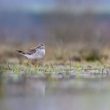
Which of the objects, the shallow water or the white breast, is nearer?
the shallow water

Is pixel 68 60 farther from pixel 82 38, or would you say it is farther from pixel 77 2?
pixel 77 2

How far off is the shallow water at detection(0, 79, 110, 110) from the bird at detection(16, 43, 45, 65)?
5.6 inches

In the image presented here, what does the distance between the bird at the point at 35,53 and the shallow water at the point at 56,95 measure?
143 mm

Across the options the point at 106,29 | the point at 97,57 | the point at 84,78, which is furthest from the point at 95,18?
the point at 84,78

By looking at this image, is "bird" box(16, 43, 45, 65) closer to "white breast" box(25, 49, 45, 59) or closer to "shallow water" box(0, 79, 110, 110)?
"white breast" box(25, 49, 45, 59)

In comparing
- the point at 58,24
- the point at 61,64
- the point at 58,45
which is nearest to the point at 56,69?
the point at 61,64

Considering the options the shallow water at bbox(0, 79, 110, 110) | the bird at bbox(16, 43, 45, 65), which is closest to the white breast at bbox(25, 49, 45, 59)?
the bird at bbox(16, 43, 45, 65)

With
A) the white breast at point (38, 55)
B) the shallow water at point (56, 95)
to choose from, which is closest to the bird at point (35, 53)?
the white breast at point (38, 55)

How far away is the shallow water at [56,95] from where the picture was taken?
1717mm

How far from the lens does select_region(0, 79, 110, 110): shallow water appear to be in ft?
5.63

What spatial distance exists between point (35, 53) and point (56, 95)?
28cm

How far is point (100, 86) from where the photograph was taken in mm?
1780

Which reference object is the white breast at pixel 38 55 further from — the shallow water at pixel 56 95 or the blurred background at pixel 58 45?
the shallow water at pixel 56 95

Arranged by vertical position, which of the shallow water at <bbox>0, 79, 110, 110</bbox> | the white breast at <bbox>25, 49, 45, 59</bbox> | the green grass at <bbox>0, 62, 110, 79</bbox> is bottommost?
the shallow water at <bbox>0, 79, 110, 110</bbox>
